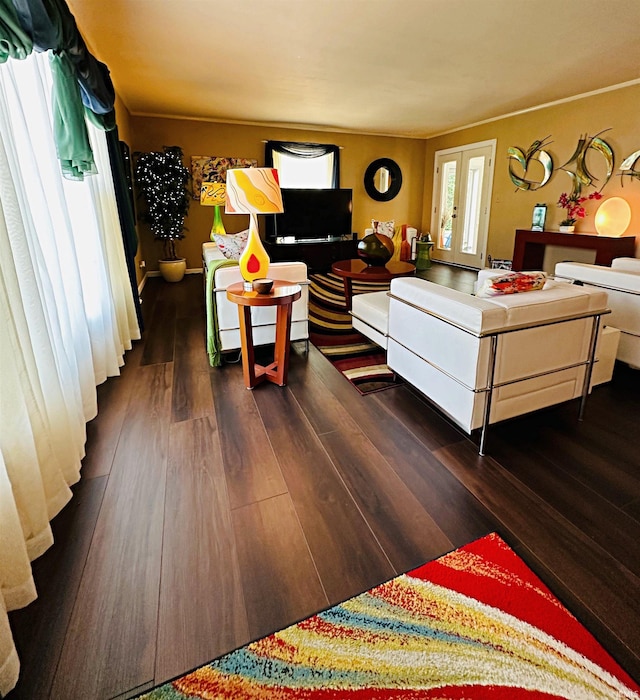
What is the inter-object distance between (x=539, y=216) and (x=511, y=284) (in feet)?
14.4

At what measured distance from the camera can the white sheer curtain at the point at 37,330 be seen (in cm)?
125

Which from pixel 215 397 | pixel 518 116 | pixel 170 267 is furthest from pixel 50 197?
pixel 518 116

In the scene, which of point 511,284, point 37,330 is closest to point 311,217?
point 511,284

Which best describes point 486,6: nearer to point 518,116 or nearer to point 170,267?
point 518,116

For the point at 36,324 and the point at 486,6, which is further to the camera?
the point at 486,6

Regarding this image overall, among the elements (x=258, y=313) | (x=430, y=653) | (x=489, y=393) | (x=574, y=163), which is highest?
(x=574, y=163)

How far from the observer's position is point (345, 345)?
3.47 meters

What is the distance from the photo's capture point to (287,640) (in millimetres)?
1137

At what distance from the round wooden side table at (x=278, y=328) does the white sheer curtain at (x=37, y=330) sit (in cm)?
91

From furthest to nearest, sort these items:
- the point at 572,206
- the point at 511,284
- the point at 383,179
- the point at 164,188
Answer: the point at 383,179 → the point at 164,188 → the point at 572,206 → the point at 511,284

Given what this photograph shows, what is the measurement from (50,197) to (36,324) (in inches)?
37.8

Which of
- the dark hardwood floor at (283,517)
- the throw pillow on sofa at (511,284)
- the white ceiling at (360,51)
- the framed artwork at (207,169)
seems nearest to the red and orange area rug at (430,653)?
the dark hardwood floor at (283,517)

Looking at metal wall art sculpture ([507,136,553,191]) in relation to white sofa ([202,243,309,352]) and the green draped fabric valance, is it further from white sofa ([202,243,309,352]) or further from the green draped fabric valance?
the green draped fabric valance

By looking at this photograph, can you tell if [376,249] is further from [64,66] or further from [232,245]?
[64,66]
